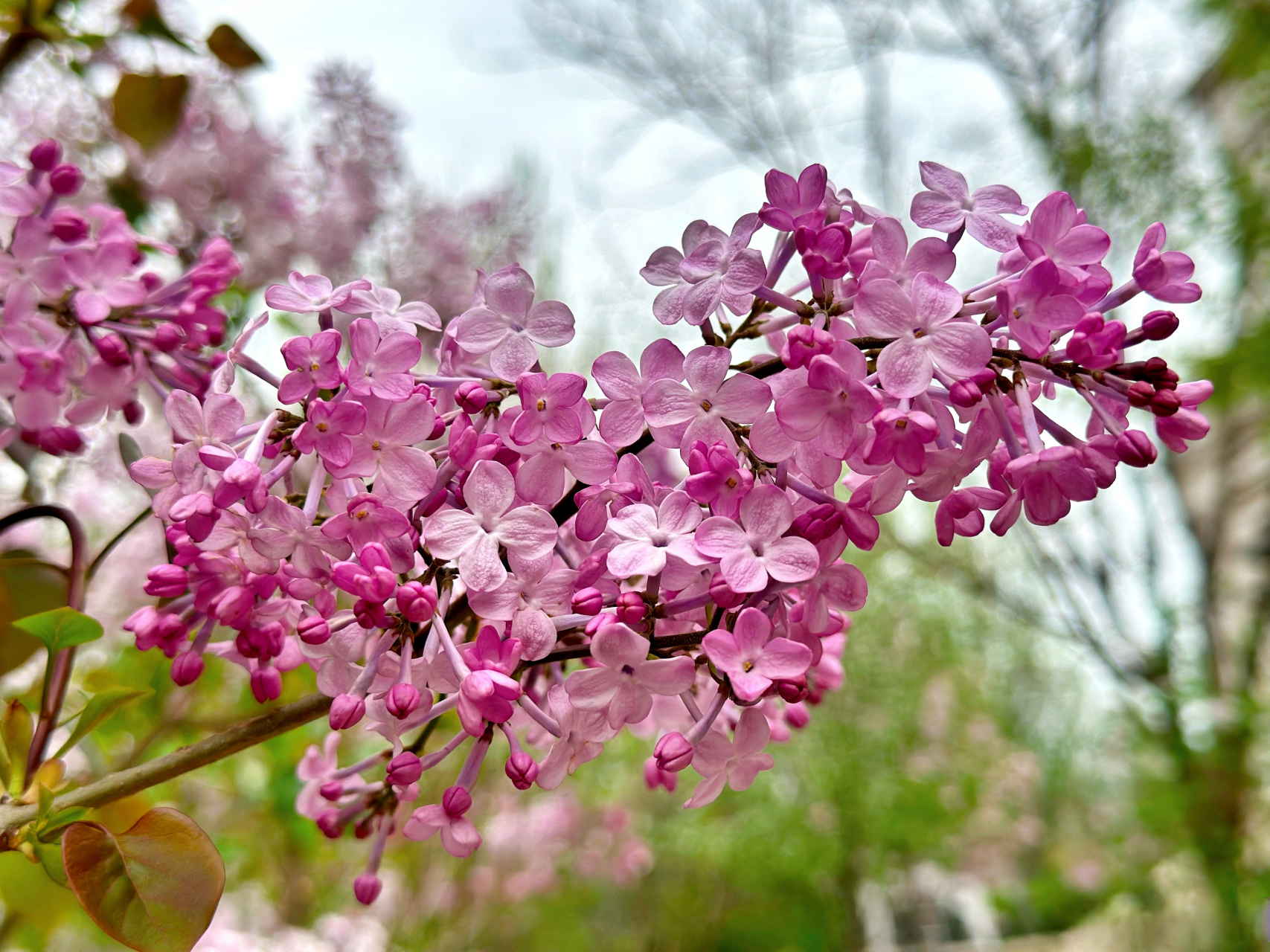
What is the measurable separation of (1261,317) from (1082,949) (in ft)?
6.54

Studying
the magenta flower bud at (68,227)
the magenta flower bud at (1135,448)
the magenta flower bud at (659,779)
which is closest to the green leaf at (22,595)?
the magenta flower bud at (68,227)

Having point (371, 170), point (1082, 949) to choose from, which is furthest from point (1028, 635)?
point (371, 170)

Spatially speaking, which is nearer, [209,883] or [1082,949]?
[209,883]

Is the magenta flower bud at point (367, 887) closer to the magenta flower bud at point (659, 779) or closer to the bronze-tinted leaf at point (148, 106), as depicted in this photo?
the magenta flower bud at point (659, 779)

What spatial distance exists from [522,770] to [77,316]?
0.68 ft

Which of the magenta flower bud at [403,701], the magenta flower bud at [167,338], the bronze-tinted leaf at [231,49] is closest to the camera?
the magenta flower bud at [403,701]

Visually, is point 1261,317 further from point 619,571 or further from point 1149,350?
point 619,571

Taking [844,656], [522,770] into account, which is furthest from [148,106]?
[844,656]

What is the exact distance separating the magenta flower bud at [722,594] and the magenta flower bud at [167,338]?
0.21m

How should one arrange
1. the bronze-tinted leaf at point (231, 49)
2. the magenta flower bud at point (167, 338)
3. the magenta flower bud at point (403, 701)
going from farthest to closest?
the bronze-tinted leaf at point (231, 49), the magenta flower bud at point (167, 338), the magenta flower bud at point (403, 701)

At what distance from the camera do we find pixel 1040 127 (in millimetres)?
1731

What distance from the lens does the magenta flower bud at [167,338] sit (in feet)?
0.91

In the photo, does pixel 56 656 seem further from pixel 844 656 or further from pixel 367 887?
pixel 844 656

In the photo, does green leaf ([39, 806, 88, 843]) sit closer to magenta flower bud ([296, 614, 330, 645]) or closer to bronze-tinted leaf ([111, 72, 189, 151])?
magenta flower bud ([296, 614, 330, 645])
